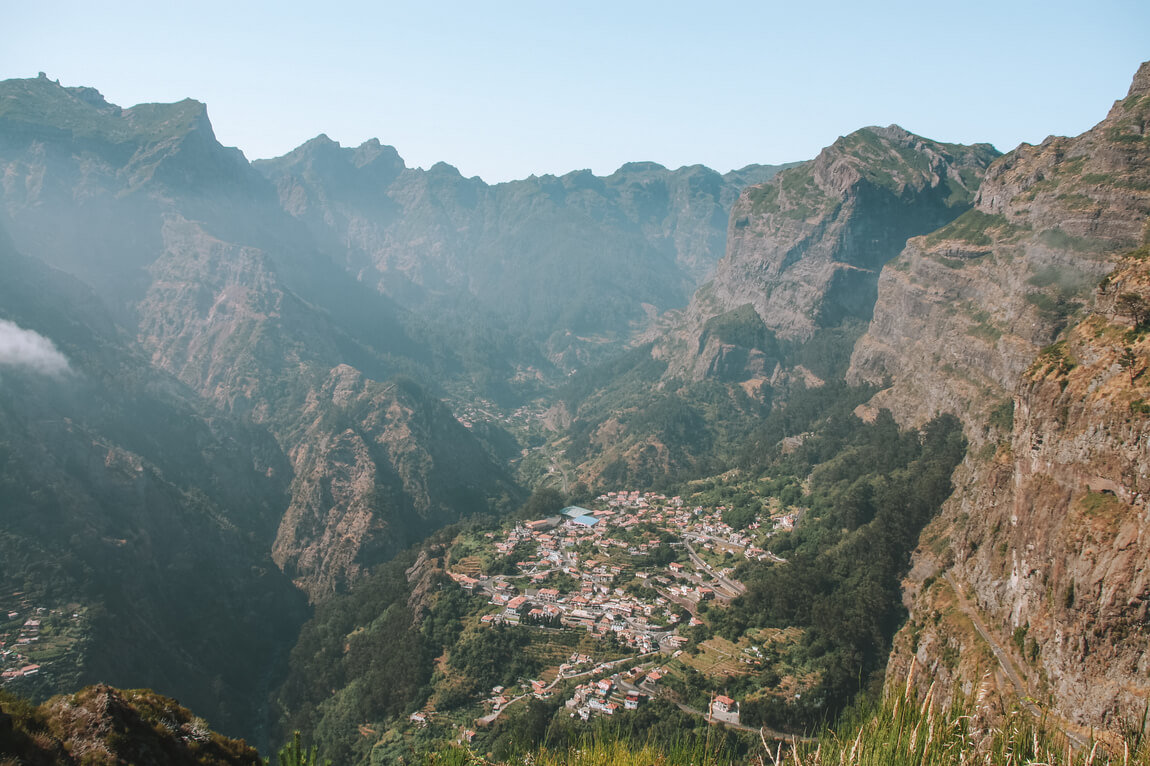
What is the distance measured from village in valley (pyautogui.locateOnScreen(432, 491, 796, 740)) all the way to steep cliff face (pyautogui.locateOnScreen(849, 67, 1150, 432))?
116 ft

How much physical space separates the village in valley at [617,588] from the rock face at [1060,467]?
2283 cm

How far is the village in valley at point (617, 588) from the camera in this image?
67625 mm

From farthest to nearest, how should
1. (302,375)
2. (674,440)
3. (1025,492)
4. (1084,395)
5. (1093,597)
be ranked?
1. (302,375)
2. (674,440)
3. (1025,492)
4. (1084,395)
5. (1093,597)

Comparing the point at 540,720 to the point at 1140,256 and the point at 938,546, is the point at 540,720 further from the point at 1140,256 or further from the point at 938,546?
the point at 1140,256

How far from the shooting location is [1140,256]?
52.2 m

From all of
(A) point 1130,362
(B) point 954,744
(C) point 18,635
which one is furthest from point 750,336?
(B) point 954,744

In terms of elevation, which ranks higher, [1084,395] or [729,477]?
[1084,395]

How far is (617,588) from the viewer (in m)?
89.3

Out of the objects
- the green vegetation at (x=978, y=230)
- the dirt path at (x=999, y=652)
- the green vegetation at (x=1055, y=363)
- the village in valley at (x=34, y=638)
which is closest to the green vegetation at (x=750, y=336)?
the green vegetation at (x=978, y=230)

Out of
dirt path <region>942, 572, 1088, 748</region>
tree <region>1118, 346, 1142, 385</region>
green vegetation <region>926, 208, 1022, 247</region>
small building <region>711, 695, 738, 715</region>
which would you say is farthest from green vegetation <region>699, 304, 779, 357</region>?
tree <region>1118, 346, 1142, 385</region>

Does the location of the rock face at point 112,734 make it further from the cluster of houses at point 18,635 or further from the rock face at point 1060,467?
the cluster of houses at point 18,635

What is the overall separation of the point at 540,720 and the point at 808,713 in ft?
78.2

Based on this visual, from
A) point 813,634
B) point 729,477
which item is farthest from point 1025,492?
point 729,477

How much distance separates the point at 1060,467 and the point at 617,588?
55.6 metres
